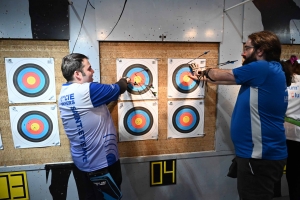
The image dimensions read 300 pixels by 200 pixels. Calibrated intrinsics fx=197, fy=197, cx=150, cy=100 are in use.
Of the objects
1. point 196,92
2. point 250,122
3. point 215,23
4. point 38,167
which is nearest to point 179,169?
point 196,92

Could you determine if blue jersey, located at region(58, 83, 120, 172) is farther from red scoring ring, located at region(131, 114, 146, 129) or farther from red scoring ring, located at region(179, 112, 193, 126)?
red scoring ring, located at region(179, 112, 193, 126)

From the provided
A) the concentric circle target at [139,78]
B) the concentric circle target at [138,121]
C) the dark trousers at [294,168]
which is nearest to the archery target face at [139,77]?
the concentric circle target at [139,78]

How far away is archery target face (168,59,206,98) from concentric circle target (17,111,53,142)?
93 cm

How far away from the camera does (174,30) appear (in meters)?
1.46

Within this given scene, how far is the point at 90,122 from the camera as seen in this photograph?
1098 mm

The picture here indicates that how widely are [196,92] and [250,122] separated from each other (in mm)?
563

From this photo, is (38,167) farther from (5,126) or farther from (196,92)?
(196,92)

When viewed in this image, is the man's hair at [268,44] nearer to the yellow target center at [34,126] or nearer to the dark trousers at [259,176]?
the dark trousers at [259,176]

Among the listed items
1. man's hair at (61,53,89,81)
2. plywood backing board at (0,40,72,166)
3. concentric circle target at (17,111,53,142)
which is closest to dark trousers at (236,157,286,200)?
man's hair at (61,53,89,81)

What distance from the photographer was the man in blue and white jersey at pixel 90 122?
41.9 inches

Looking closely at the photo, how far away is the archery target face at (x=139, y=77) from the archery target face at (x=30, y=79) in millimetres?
489

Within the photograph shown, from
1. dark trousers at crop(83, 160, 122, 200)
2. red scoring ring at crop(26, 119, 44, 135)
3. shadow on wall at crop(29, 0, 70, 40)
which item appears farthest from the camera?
red scoring ring at crop(26, 119, 44, 135)

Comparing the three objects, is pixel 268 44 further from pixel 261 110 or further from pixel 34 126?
pixel 34 126

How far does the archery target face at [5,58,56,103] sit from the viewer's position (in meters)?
1.35
